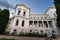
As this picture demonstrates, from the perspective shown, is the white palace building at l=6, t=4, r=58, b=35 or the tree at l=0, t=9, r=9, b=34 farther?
the white palace building at l=6, t=4, r=58, b=35

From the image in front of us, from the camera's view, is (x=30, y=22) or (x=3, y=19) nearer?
(x=3, y=19)

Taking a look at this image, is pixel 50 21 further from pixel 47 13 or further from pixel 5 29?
pixel 5 29

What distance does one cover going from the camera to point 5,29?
106ft

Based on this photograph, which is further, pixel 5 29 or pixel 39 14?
pixel 39 14

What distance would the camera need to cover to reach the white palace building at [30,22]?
31609 mm

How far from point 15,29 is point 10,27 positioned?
9.79 feet

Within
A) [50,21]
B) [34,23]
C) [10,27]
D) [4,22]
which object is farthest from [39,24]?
[4,22]

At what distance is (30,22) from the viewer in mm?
36156

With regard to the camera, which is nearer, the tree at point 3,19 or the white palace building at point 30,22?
the tree at point 3,19

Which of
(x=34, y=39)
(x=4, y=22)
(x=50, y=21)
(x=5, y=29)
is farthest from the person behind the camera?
(x=50, y=21)

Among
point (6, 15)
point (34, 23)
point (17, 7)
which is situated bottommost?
point (34, 23)

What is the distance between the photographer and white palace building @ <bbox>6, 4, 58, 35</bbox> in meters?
31.6

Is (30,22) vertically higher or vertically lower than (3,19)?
lower

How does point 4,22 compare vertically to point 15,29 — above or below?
above
